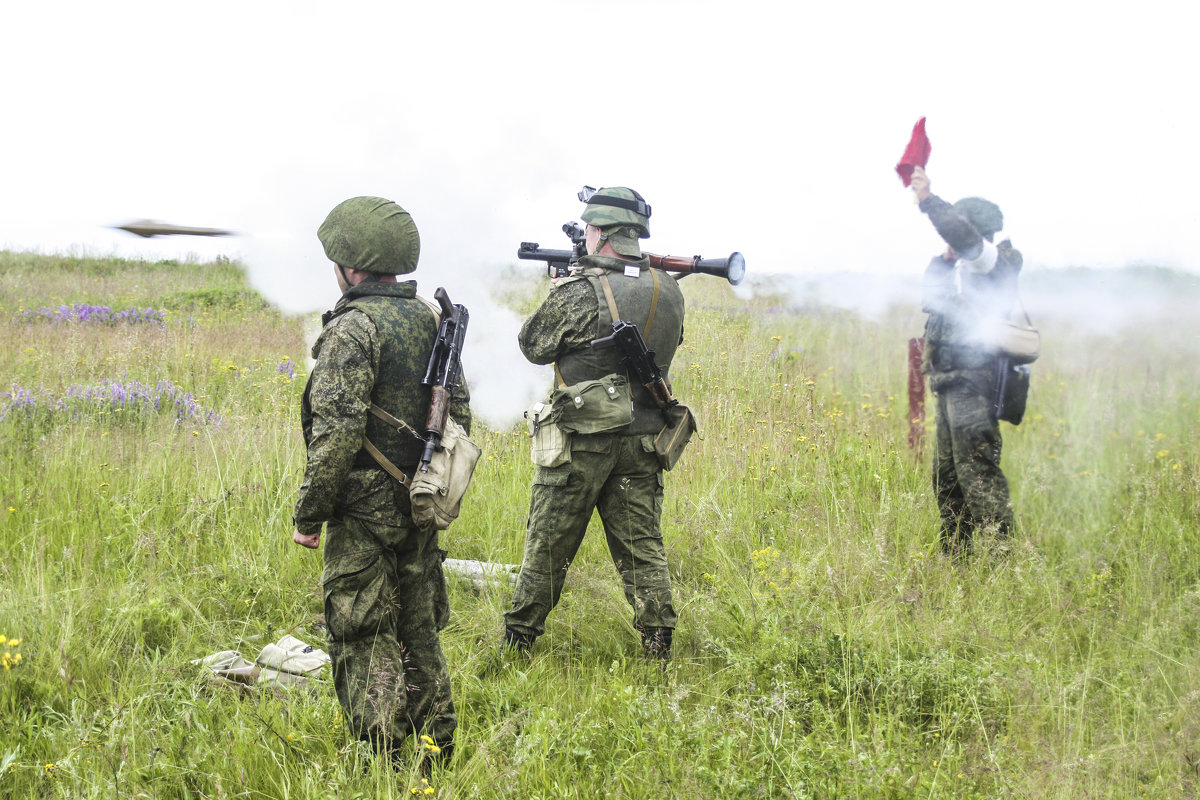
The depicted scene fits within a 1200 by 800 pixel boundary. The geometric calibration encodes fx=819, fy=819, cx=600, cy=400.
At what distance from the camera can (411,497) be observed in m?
2.85

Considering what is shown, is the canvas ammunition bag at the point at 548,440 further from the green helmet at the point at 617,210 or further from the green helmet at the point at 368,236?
the green helmet at the point at 368,236

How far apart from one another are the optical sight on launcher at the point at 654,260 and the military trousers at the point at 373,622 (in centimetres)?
178

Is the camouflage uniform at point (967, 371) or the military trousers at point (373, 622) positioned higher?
the camouflage uniform at point (967, 371)

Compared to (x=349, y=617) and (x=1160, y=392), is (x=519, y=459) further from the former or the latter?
(x=1160, y=392)

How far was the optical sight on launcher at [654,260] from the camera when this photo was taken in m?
4.06

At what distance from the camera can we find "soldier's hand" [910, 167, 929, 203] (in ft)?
15.8

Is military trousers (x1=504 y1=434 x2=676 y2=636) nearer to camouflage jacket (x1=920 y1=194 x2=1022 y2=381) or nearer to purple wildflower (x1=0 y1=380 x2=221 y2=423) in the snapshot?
camouflage jacket (x1=920 y1=194 x2=1022 y2=381)

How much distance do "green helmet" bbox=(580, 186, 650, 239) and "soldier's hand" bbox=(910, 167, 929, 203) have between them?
1.81m

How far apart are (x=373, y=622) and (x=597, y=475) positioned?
138cm

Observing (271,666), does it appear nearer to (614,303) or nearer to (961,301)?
(614,303)

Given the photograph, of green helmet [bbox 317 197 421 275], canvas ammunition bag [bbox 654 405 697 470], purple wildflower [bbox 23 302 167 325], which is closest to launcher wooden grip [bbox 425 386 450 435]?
green helmet [bbox 317 197 421 275]

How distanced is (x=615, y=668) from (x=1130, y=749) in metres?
1.99

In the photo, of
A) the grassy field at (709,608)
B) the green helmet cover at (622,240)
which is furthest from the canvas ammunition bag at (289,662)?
the green helmet cover at (622,240)

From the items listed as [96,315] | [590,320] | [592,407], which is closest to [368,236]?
[590,320]
